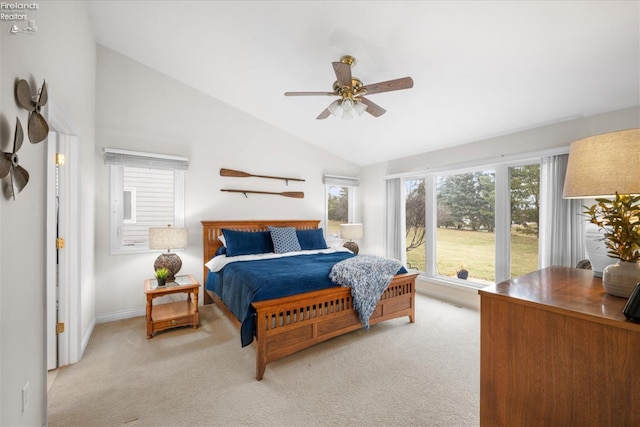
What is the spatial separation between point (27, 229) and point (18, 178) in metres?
0.32

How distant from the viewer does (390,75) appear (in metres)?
2.82

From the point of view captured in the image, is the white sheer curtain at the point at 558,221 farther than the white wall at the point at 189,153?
No

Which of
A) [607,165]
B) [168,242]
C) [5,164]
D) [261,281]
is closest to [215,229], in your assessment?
[168,242]

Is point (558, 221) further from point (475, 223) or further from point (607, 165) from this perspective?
point (607, 165)

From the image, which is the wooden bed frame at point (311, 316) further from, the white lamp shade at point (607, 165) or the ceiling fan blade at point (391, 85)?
the white lamp shade at point (607, 165)

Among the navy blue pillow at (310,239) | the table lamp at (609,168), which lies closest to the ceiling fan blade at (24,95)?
the table lamp at (609,168)

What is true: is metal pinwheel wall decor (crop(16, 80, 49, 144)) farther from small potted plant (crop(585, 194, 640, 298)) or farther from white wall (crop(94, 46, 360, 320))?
small potted plant (crop(585, 194, 640, 298))

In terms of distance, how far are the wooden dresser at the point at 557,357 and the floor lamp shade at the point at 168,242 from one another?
324cm

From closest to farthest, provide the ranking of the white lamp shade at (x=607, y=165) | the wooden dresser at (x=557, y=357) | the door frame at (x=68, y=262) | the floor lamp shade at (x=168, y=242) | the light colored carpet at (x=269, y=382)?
the wooden dresser at (x=557, y=357) < the white lamp shade at (x=607, y=165) < the light colored carpet at (x=269, y=382) < the door frame at (x=68, y=262) < the floor lamp shade at (x=168, y=242)

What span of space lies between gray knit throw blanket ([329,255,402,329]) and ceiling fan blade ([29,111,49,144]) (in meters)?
2.32

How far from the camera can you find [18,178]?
1243 millimetres

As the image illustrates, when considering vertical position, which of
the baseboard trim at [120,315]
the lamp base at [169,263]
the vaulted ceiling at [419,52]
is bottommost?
the baseboard trim at [120,315]

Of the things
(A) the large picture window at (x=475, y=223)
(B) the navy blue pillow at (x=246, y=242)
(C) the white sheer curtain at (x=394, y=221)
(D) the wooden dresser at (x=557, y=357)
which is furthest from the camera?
(C) the white sheer curtain at (x=394, y=221)

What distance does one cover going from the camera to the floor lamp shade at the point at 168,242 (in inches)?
126
